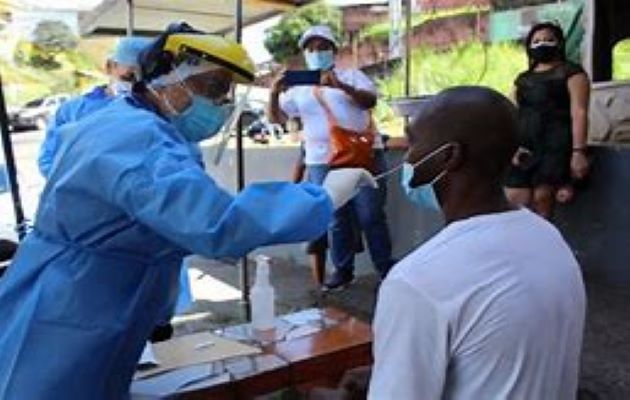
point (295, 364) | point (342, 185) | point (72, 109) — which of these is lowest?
point (295, 364)

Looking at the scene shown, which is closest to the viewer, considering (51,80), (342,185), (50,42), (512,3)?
(342,185)

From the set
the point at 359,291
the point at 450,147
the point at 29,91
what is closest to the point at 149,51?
the point at 450,147

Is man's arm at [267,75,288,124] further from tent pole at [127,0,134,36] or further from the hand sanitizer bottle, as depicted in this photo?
the hand sanitizer bottle

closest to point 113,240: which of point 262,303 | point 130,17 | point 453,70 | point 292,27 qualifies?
point 262,303

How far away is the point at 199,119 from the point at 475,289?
1130mm

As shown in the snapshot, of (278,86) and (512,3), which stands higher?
(512,3)

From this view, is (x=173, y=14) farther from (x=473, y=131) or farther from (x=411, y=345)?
(x=411, y=345)

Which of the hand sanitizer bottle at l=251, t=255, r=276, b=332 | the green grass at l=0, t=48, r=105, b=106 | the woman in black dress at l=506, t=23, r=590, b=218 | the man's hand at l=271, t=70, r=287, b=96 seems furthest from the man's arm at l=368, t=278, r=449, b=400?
the green grass at l=0, t=48, r=105, b=106

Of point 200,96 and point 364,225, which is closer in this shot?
point 200,96

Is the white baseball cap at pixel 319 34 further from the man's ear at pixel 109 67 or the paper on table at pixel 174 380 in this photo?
the paper on table at pixel 174 380

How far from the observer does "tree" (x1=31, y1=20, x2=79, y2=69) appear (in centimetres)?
1453

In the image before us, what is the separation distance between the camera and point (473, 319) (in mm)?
1125

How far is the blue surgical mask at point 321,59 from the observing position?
4.76m

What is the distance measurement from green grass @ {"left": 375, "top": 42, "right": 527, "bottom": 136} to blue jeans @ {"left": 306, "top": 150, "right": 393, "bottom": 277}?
55.6 inches
